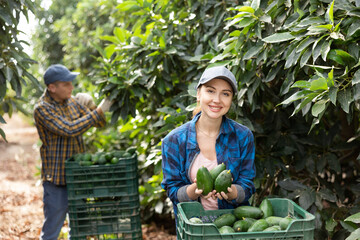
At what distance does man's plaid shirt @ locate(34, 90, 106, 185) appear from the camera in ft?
11.1

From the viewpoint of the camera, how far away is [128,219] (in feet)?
11.5

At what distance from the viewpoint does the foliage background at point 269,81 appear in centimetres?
219

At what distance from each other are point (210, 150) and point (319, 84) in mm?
656

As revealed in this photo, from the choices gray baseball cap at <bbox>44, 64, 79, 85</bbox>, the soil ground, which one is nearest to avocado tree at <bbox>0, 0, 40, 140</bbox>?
gray baseball cap at <bbox>44, 64, 79, 85</bbox>

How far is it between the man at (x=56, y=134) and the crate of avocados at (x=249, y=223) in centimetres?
178

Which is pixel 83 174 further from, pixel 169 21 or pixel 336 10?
pixel 336 10

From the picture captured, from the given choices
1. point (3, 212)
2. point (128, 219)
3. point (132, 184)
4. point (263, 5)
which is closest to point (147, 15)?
point (263, 5)

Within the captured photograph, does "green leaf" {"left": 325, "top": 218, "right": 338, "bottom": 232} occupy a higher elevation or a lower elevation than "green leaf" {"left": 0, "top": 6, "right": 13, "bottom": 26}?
lower

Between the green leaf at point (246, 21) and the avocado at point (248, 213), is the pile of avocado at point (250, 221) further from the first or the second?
the green leaf at point (246, 21)

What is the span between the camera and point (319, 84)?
2029mm

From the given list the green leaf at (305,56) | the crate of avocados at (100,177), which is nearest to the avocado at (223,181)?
the green leaf at (305,56)

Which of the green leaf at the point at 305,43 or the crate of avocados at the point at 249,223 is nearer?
the crate of avocados at the point at 249,223

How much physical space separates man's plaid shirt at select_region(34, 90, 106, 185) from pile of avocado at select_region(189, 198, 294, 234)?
6.03ft

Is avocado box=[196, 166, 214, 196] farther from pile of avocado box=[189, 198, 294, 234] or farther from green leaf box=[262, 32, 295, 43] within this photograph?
green leaf box=[262, 32, 295, 43]
